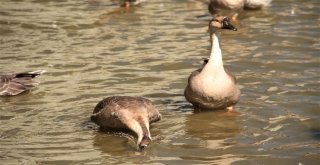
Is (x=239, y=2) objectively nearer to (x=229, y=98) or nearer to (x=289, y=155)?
(x=229, y=98)

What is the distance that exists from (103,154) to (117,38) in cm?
638

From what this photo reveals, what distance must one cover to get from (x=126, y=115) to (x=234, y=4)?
26.2ft

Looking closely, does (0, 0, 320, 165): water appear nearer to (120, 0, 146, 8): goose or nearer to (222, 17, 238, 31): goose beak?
(120, 0, 146, 8): goose

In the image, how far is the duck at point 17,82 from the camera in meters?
10.3

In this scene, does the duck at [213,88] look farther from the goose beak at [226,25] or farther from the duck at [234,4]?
the duck at [234,4]

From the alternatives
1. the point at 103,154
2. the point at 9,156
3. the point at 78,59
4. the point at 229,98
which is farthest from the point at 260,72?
the point at 9,156

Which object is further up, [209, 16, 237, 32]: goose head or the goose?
[209, 16, 237, 32]: goose head

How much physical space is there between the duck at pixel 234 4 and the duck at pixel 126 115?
739cm

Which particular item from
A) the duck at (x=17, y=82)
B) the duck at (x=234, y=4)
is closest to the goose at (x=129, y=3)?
the duck at (x=234, y=4)

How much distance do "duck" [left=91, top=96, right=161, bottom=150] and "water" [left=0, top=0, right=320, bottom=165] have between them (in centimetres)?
17

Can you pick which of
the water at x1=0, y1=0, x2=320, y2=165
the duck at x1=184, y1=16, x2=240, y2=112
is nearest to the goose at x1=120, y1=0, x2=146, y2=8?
the water at x1=0, y1=0, x2=320, y2=165

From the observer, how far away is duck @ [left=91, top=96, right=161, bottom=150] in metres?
7.95

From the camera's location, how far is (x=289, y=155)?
743 centimetres

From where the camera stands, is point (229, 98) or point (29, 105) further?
point (29, 105)
